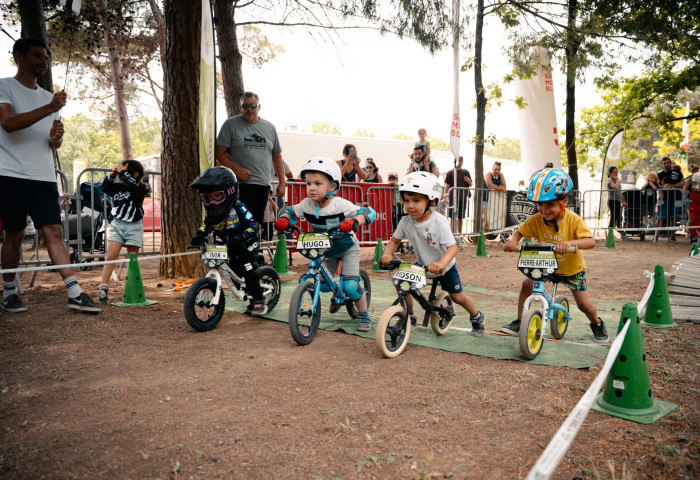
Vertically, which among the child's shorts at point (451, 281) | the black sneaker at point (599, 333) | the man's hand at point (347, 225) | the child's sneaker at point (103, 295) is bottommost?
the black sneaker at point (599, 333)

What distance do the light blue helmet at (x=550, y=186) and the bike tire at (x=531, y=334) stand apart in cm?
90

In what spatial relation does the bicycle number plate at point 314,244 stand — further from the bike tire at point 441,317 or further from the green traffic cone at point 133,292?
the green traffic cone at point 133,292

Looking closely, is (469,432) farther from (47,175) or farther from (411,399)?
(47,175)

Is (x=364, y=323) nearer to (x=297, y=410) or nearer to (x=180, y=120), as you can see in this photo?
(x=297, y=410)

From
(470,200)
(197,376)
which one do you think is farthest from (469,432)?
(470,200)

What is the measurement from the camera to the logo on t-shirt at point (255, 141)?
6938mm

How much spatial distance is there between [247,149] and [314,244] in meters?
2.82

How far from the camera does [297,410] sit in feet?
10.00

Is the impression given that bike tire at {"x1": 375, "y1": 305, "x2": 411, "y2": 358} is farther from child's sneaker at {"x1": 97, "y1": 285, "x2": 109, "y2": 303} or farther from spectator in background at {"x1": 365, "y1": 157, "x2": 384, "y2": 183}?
spectator in background at {"x1": 365, "y1": 157, "x2": 384, "y2": 183}

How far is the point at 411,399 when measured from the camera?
3.22 m

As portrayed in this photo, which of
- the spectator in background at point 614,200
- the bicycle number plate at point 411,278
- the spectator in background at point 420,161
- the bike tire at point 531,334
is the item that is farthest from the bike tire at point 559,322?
the spectator in background at point 614,200

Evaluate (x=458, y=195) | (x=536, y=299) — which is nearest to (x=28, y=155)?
(x=536, y=299)

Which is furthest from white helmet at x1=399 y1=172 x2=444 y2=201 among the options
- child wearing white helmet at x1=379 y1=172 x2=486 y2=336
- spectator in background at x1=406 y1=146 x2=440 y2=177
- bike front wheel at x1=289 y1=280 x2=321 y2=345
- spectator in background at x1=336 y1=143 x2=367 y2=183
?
spectator in background at x1=336 y1=143 x2=367 y2=183

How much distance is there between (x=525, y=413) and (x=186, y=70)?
21.1ft
